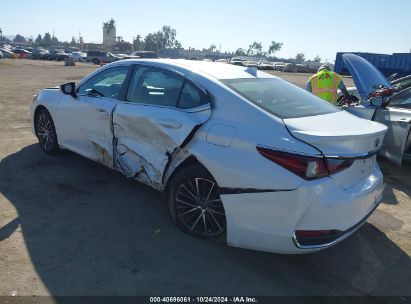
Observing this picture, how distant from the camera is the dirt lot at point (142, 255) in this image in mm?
3016

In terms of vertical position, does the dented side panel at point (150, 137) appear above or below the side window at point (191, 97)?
below

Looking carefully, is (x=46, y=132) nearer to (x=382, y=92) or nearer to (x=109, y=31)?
(x=382, y=92)

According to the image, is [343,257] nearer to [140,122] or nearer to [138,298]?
[138,298]

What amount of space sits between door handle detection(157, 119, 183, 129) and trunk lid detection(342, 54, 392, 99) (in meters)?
3.73

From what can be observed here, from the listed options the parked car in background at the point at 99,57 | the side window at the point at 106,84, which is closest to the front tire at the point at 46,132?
the side window at the point at 106,84

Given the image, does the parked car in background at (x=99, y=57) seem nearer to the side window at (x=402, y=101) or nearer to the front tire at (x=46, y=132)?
the front tire at (x=46, y=132)

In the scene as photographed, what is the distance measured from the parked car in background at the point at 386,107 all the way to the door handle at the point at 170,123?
139 inches

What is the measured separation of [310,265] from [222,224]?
2.75 feet

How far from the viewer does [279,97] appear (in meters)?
3.81

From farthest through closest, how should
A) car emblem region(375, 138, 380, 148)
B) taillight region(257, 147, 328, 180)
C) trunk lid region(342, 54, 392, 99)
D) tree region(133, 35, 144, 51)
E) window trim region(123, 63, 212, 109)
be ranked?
tree region(133, 35, 144, 51), trunk lid region(342, 54, 392, 99), window trim region(123, 63, 212, 109), car emblem region(375, 138, 380, 148), taillight region(257, 147, 328, 180)

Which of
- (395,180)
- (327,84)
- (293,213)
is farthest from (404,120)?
(293,213)

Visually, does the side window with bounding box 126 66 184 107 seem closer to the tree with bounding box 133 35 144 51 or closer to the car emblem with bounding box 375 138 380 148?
the car emblem with bounding box 375 138 380 148

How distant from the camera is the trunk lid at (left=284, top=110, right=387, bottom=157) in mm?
2941

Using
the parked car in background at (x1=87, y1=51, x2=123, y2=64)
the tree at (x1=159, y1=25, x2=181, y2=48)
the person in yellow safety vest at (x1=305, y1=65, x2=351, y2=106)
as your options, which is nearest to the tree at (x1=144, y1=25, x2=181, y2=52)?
the tree at (x1=159, y1=25, x2=181, y2=48)
